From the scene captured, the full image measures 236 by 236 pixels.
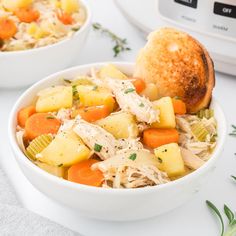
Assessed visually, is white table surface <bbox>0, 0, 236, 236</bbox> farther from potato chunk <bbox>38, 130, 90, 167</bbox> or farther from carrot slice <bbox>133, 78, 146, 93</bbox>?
carrot slice <bbox>133, 78, 146, 93</bbox>

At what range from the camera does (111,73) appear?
1.28m

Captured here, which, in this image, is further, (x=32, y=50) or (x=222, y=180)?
(x=32, y=50)

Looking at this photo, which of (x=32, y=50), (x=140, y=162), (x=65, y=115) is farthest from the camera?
(x=32, y=50)

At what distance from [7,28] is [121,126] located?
0.49 meters

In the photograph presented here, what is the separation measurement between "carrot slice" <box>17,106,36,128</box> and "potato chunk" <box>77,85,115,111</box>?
0.33ft

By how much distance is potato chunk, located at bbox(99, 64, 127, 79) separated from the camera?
1.27 meters

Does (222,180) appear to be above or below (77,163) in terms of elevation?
below

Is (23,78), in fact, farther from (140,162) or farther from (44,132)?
(140,162)

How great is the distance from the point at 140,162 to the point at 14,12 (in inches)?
25.5

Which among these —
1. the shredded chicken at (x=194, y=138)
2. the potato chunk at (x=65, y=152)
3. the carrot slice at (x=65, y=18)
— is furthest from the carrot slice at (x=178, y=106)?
the carrot slice at (x=65, y=18)

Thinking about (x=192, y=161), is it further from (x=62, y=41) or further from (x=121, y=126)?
(x=62, y=41)

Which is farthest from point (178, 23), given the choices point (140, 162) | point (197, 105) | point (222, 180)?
point (140, 162)

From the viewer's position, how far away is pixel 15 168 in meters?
1.25

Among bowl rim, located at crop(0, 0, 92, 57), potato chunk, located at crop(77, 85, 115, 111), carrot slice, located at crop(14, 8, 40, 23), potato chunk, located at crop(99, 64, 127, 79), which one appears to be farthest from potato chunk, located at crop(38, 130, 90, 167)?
carrot slice, located at crop(14, 8, 40, 23)
